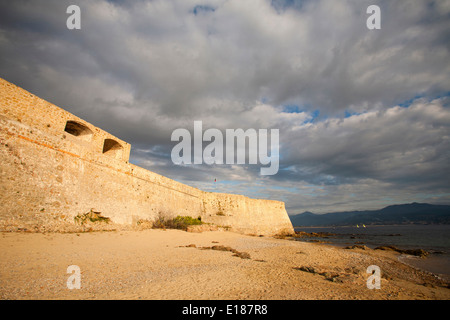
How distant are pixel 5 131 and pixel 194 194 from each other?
17.4 metres

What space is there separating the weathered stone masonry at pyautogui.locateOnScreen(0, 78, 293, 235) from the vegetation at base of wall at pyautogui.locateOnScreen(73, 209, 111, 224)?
234 mm

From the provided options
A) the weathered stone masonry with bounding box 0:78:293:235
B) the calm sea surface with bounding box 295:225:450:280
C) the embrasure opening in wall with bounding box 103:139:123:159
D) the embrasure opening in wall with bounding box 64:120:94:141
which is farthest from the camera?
the embrasure opening in wall with bounding box 103:139:123:159

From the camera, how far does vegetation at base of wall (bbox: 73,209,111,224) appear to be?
1063cm

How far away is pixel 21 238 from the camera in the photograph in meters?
7.07

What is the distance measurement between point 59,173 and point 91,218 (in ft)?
9.85

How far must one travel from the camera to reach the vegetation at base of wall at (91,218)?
10.6m

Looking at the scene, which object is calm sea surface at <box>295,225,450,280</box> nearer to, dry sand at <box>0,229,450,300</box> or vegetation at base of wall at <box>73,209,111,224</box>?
dry sand at <box>0,229,450,300</box>

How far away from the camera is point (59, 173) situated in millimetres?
10227

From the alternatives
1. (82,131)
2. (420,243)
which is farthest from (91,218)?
(420,243)

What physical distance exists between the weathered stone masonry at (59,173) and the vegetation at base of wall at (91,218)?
234 mm

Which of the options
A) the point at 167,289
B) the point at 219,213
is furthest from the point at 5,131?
the point at 219,213

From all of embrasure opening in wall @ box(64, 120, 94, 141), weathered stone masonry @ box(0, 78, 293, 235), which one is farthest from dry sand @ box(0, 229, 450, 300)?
embrasure opening in wall @ box(64, 120, 94, 141)

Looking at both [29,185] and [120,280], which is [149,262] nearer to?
[120,280]

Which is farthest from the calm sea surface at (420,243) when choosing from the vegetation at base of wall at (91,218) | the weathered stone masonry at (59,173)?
the weathered stone masonry at (59,173)
